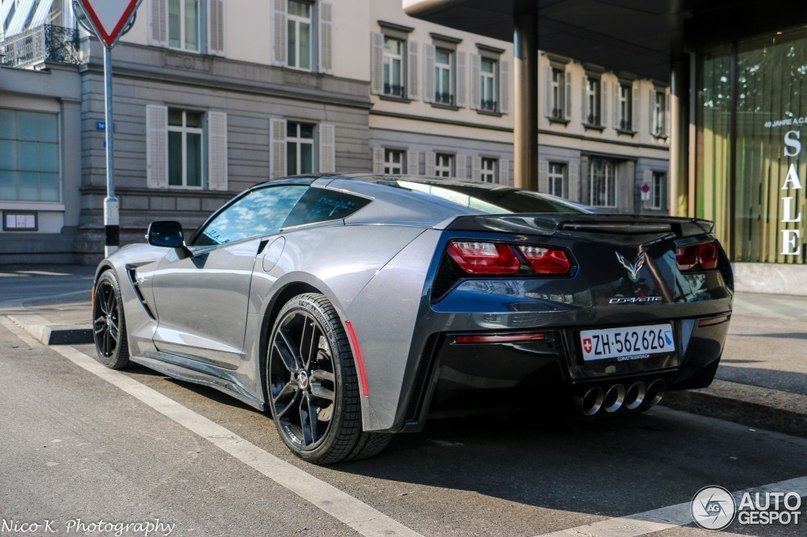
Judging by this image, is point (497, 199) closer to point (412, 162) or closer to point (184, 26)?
point (184, 26)

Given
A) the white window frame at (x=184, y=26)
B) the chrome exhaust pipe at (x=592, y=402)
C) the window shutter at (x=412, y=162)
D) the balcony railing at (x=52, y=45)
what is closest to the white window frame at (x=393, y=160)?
the window shutter at (x=412, y=162)

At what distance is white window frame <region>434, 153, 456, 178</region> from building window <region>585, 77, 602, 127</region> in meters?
8.65

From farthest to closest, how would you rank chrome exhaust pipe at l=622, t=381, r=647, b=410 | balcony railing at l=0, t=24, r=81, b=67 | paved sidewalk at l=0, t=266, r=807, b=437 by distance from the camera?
balcony railing at l=0, t=24, r=81, b=67 → paved sidewalk at l=0, t=266, r=807, b=437 → chrome exhaust pipe at l=622, t=381, r=647, b=410

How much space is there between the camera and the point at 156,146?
22062mm

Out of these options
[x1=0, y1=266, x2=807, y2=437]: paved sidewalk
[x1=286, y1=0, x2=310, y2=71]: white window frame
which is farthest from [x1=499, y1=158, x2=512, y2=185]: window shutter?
[x1=0, y1=266, x2=807, y2=437]: paved sidewalk

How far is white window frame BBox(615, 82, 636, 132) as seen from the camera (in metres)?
37.1

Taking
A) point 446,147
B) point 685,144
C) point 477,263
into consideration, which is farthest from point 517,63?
point 446,147

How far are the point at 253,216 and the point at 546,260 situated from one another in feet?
6.26

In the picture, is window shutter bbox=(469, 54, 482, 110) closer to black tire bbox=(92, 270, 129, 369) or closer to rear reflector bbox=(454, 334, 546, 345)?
black tire bbox=(92, 270, 129, 369)

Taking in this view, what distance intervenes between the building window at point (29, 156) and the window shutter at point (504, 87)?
17.1m

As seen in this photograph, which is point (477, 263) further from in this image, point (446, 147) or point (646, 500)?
point (446, 147)

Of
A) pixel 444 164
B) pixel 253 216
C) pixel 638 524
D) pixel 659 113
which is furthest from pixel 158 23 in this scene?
pixel 659 113

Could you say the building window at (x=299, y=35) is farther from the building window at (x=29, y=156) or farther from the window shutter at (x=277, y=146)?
the building window at (x=29, y=156)

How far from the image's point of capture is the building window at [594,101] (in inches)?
1398
